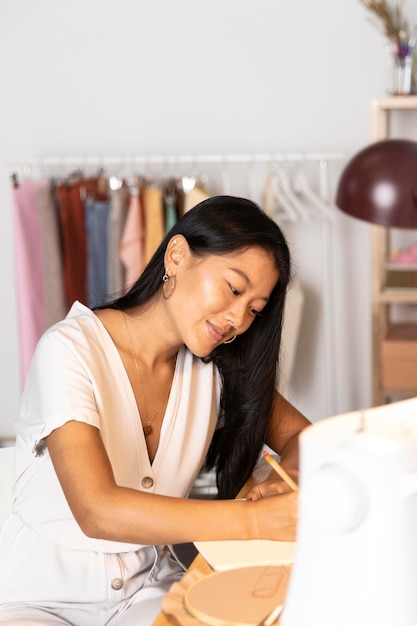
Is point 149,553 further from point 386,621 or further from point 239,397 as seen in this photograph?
point 386,621

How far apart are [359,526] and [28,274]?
295 centimetres

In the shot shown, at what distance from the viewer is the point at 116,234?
3.63m

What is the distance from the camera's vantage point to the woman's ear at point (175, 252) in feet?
5.74

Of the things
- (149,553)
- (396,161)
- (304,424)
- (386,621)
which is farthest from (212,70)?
(386,621)

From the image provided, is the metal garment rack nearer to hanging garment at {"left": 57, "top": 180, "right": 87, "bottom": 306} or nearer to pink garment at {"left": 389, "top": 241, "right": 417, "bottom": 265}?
hanging garment at {"left": 57, "top": 180, "right": 87, "bottom": 306}

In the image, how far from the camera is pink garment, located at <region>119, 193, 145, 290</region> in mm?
3609

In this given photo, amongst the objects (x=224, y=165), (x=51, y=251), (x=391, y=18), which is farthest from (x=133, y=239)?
(x=391, y=18)

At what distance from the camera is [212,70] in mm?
3963

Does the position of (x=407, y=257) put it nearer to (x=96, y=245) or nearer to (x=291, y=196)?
(x=291, y=196)

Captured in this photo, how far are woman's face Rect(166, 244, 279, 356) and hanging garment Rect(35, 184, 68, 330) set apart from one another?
1983 millimetres

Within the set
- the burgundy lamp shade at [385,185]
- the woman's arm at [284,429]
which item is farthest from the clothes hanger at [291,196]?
the woman's arm at [284,429]

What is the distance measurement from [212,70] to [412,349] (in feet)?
4.53

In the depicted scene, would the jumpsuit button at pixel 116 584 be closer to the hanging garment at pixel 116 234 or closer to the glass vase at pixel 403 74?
the hanging garment at pixel 116 234

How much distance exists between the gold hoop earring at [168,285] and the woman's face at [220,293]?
0.03m
